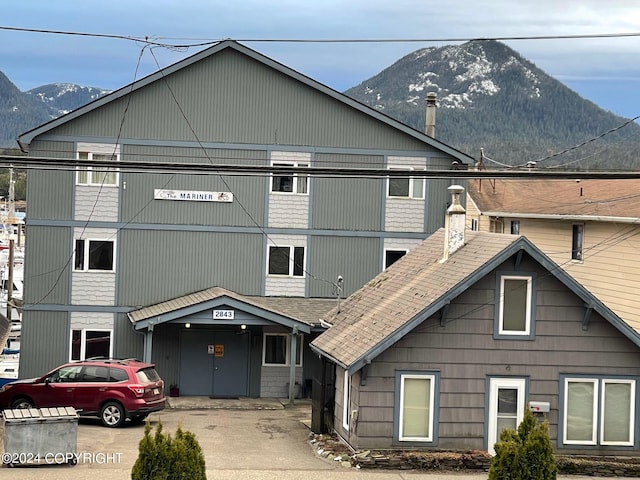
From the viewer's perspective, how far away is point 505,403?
79.3 feet

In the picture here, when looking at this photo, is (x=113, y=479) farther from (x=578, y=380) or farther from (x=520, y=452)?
(x=578, y=380)

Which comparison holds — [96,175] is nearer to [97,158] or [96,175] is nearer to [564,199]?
[97,158]

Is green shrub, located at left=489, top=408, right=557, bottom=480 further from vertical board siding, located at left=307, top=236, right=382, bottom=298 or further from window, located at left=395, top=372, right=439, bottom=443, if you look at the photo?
vertical board siding, located at left=307, top=236, right=382, bottom=298

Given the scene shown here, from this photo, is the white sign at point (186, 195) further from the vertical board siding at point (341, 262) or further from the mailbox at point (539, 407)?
the mailbox at point (539, 407)

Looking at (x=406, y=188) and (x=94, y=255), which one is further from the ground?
(x=406, y=188)

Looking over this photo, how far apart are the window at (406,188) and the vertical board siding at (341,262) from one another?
1785 mm

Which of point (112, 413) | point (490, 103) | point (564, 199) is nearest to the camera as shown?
point (112, 413)

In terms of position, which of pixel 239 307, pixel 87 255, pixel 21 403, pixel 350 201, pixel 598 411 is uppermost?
pixel 350 201

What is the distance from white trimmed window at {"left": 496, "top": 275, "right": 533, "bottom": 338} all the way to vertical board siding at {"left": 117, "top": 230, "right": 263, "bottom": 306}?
1465cm

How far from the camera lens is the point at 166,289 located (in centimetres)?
3678

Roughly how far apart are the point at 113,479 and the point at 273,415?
12896 mm

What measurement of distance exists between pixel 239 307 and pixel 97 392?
745 centimetres

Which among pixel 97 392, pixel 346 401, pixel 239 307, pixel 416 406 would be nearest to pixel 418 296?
pixel 416 406

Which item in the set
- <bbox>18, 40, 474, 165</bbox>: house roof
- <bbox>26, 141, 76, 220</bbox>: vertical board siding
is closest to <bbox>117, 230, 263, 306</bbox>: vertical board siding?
<bbox>26, 141, 76, 220</bbox>: vertical board siding
